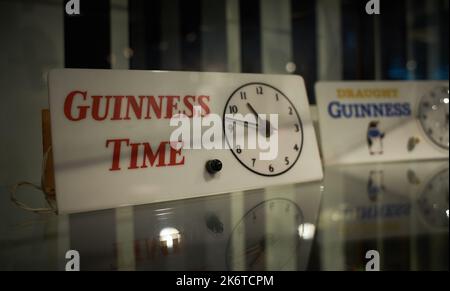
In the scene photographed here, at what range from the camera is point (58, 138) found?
77 cm

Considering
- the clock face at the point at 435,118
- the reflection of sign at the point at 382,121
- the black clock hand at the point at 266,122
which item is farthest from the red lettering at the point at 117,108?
the clock face at the point at 435,118

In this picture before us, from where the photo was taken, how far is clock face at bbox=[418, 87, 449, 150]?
1.45m

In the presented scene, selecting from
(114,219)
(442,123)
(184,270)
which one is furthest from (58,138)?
(442,123)

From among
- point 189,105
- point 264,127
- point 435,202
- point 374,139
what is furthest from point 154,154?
point 374,139

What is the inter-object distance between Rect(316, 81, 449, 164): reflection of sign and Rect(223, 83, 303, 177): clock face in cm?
36

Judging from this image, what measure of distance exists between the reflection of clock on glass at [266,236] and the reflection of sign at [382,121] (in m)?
0.60

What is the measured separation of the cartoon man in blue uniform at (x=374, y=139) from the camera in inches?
54.7

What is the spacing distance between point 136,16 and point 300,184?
732mm

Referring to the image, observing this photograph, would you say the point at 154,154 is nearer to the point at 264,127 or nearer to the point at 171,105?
the point at 171,105

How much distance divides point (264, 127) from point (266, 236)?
41cm

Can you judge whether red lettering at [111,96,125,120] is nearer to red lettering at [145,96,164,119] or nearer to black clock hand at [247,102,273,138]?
red lettering at [145,96,164,119]

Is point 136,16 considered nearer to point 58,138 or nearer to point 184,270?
point 58,138

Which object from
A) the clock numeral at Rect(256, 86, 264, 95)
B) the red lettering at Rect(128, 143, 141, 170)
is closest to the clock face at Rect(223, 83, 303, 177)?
the clock numeral at Rect(256, 86, 264, 95)

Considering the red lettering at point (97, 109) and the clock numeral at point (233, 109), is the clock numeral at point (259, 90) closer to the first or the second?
the clock numeral at point (233, 109)
